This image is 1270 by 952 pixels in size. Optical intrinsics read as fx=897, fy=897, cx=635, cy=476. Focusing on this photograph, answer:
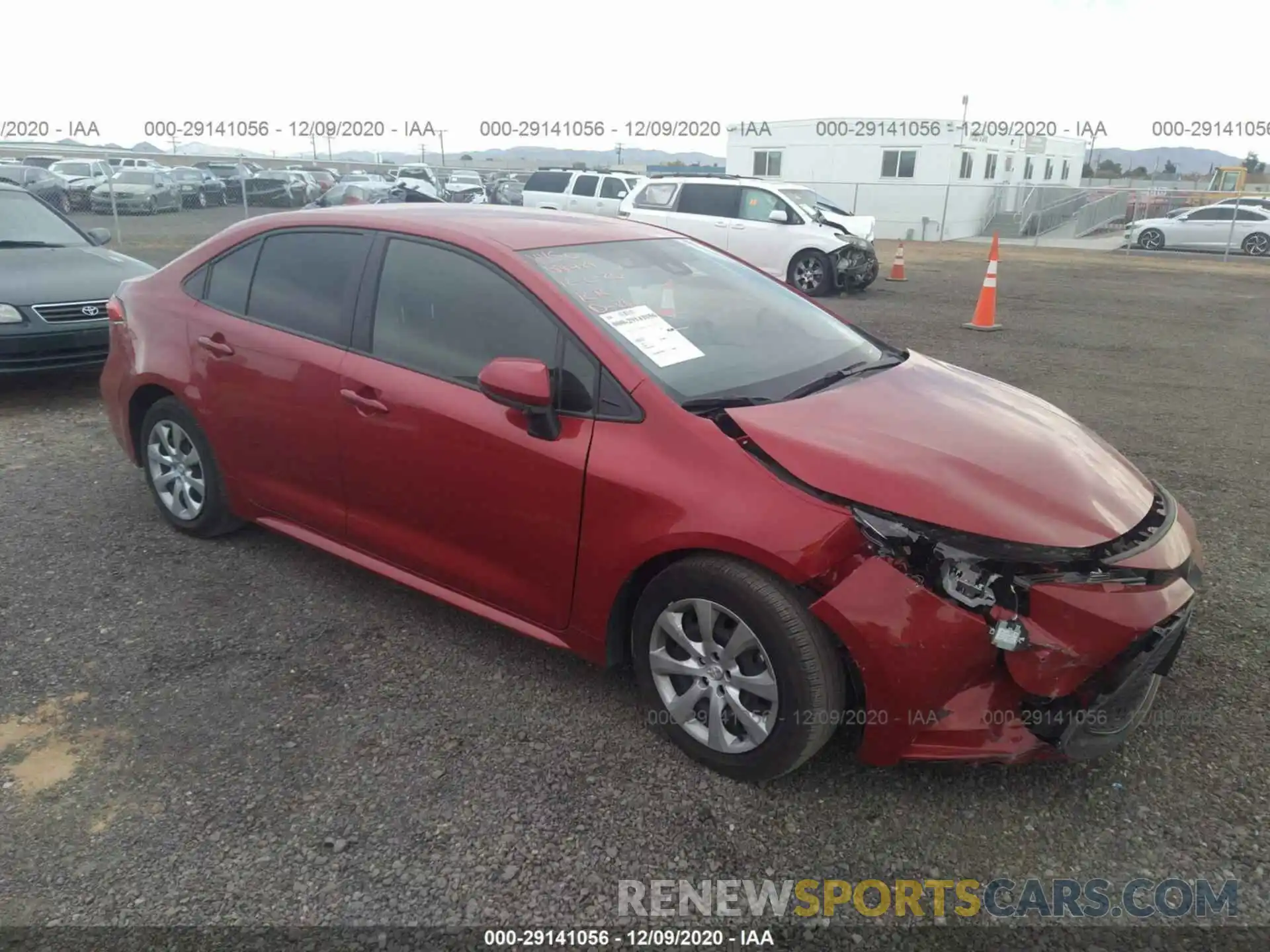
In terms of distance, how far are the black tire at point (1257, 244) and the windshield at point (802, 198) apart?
12.9 meters

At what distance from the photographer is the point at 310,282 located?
3.68 metres

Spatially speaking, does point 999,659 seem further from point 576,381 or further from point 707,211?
point 707,211

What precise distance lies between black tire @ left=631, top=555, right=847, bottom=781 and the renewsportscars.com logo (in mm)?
355

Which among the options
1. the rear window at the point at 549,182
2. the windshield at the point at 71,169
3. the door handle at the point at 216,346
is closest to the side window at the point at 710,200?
the rear window at the point at 549,182

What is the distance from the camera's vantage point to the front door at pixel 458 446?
9.61 feet

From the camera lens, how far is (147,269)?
Answer: 24.5ft

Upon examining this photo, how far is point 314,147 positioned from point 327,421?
38.5 m

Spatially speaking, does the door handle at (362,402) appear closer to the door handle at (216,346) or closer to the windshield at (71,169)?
the door handle at (216,346)

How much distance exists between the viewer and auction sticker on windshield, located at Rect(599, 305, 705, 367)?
298 centimetres

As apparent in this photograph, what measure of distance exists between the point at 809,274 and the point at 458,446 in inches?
470

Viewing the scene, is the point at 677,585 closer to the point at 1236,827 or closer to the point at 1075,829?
the point at 1075,829

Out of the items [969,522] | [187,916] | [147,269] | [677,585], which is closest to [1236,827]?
[969,522]

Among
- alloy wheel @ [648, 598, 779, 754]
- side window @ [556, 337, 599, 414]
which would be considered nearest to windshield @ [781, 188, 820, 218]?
side window @ [556, 337, 599, 414]

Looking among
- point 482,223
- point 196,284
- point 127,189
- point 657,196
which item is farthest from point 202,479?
point 127,189
